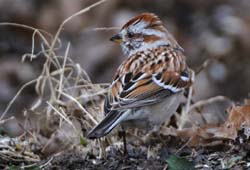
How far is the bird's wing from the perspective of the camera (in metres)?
5.27

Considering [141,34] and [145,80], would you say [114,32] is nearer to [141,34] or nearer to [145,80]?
[141,34]

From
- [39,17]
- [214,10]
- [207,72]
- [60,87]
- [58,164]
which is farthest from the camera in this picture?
[214,10]

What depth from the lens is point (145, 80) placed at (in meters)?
5.49

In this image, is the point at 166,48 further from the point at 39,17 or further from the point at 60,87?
the point at 39,17

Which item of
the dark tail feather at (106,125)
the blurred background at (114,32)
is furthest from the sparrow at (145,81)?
the blurred background at (114,32)

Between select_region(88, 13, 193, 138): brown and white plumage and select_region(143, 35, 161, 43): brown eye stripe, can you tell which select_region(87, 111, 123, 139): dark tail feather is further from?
select_region(143, 35, 161, 43): brown eye stripe

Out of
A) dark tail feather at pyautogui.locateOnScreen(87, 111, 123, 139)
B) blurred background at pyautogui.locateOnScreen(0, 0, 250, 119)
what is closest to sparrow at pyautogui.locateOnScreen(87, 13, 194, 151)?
dark tail feather at pyautogui.locateOnScreen(87, 111, 123, 139)

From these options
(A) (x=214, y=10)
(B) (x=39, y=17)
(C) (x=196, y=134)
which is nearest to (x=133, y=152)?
(C) (x=196, y=134)

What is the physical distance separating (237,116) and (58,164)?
1180mm

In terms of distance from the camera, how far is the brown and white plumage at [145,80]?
17.0 feet

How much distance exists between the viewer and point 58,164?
5273mm

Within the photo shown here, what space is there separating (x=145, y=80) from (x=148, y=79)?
0.03 meters

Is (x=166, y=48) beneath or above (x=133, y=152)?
above

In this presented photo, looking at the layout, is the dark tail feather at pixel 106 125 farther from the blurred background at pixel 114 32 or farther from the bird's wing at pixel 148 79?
the blurred background at pixel 114 32
